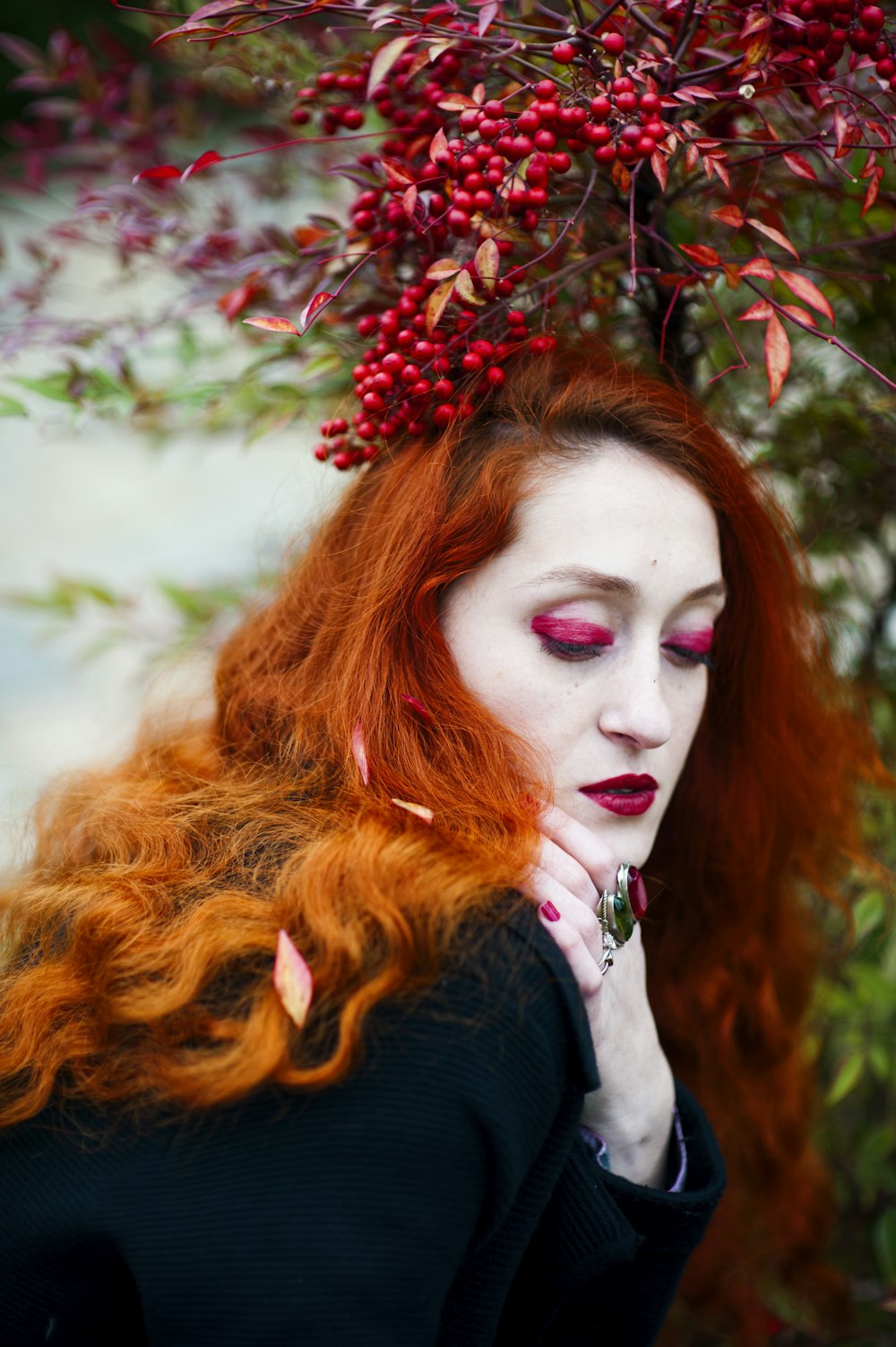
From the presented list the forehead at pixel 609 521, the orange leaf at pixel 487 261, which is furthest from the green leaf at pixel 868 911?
the orange leaf at pixel 487 261

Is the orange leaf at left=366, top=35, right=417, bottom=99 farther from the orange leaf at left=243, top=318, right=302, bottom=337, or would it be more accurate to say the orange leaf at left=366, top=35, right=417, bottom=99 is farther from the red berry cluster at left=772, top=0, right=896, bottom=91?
the red berry cluster at left=772, top=0, right=896, bottom=91

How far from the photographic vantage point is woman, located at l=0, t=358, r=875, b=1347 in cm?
107

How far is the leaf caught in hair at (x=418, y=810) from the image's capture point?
49.5 inches

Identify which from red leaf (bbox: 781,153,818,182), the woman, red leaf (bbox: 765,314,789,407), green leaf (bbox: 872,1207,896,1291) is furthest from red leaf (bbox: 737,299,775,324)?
green leaf (bbox: 872,1207,896,1291)

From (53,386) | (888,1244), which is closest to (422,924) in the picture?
(53,386)

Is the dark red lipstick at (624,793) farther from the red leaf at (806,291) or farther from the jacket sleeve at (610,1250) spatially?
the red leaf at (806,291)

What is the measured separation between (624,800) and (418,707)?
0.33m

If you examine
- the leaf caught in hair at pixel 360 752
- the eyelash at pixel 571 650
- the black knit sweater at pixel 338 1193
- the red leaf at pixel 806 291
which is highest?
the red leaf at pixel 806 291

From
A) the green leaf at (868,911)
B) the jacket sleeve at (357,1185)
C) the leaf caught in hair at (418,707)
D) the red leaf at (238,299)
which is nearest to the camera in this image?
the jacket sleeve at (357,1185)

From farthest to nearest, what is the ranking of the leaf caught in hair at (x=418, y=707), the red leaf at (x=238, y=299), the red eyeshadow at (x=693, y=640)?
the red leaf at (x=238, y=299)
the red eyeshadow at (x=693, y=640)
the leaf caught in hair at (x=418, y=707)

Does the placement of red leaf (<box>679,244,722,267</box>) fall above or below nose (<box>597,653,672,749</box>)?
above

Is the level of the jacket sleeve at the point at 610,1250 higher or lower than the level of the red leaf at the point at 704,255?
lower

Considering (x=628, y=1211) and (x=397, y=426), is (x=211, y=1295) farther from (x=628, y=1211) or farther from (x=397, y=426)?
(x=397, y=426)

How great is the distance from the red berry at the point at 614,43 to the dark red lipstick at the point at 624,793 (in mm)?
918
